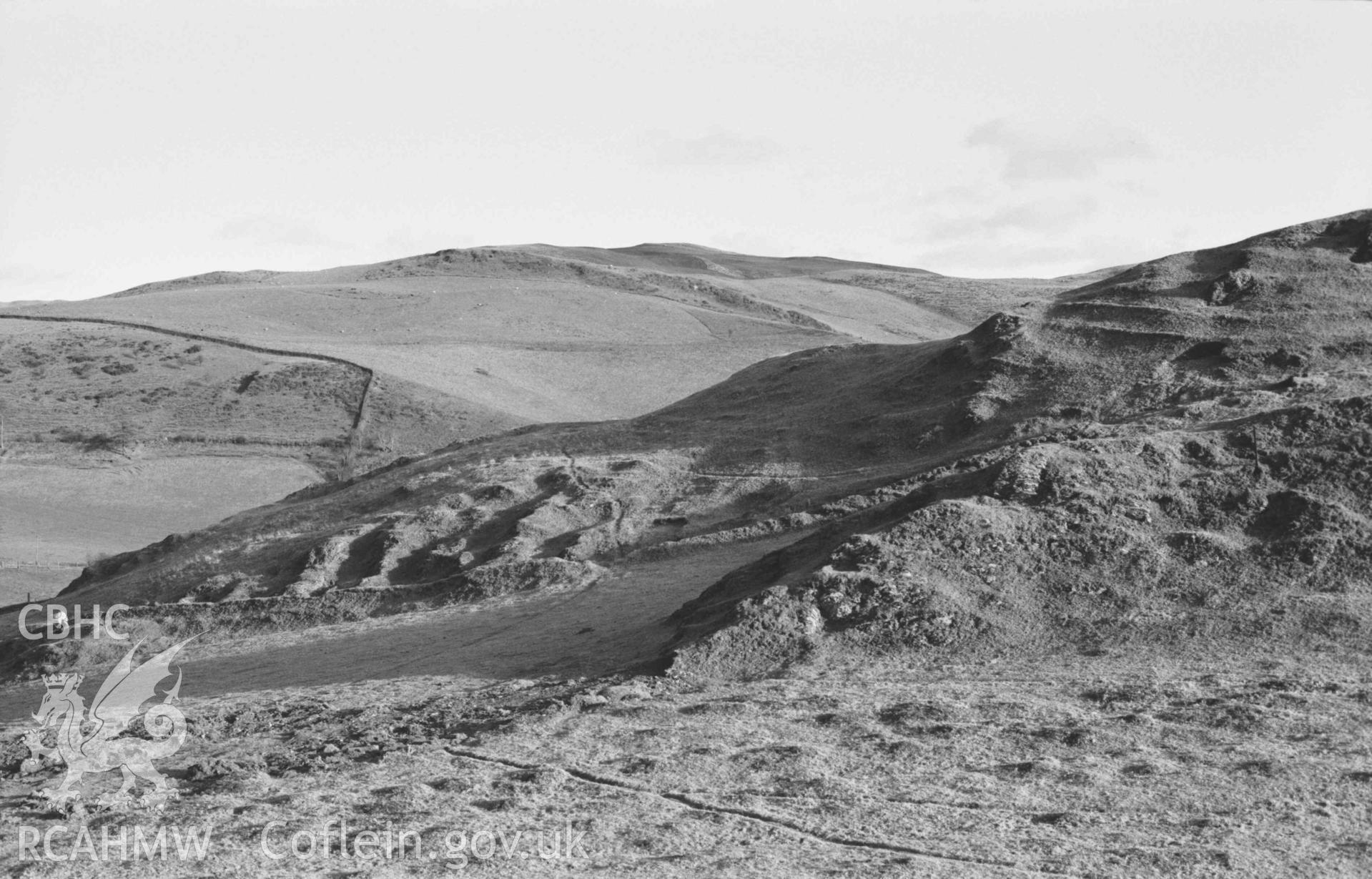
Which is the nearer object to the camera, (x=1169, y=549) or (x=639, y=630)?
(x=1169, y=549)

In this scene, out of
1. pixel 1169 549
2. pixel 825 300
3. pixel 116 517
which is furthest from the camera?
pixel 825 300

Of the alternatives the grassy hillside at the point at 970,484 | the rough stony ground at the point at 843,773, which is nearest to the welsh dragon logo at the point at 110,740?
the rough stony ground at the point at 843,773

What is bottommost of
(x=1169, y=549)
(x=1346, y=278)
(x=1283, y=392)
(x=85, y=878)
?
(x=85, y=878)

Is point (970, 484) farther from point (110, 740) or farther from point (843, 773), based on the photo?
point (110, 740)

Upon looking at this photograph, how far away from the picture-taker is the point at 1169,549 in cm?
1409

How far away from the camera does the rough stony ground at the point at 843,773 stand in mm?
8883

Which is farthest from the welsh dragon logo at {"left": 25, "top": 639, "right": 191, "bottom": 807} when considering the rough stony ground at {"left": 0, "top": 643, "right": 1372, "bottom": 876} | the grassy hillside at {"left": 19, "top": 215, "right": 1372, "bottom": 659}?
the grassy hillside at {"left": 19, "top": 215, "right": 1372, "bottom": 659}

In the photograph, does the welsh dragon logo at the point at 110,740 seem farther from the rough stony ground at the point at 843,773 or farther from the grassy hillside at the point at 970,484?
the grassy hillside at the point at 970,484

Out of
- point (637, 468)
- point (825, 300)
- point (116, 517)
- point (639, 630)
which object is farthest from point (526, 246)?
point (639, 630)

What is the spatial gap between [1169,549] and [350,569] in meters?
12.7

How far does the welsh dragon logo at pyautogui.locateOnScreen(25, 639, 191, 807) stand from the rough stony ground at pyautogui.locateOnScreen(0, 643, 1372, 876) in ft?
0.71

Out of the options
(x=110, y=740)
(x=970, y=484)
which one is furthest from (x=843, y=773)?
(x=110, y=740)

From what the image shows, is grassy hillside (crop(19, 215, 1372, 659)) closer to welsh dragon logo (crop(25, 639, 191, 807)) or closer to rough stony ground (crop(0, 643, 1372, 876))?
rough stony ground (crop(0, 643, 1372, 876))

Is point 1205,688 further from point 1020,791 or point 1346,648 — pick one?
point 1020,791
